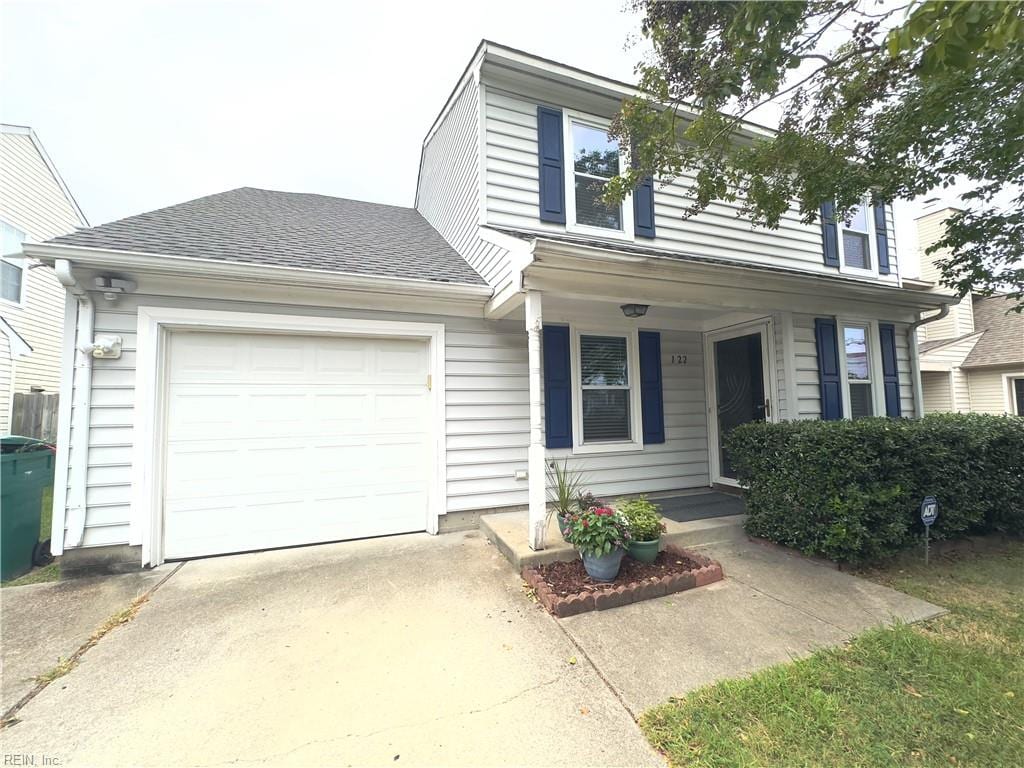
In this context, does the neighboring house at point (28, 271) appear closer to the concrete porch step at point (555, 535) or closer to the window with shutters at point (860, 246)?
the concrete porch step at point (555, 535)

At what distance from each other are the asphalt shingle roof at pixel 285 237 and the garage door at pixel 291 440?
0.79 metres

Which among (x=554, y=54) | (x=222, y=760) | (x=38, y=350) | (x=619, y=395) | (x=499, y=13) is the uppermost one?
(x=499, y=13)

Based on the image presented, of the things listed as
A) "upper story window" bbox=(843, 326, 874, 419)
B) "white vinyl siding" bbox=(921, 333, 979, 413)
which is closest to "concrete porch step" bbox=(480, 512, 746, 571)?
"upper story window" bbox=(843, 326, 874, 419)

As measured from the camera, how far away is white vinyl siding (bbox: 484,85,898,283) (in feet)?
16.2

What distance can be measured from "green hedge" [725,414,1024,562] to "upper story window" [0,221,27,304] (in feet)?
40.6

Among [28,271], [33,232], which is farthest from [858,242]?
[33,232]

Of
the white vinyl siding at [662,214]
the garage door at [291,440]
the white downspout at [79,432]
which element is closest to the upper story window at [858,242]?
the white vinyl siding at [662,214]

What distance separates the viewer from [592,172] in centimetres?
541

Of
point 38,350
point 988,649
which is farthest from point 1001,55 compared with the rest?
point 38,350

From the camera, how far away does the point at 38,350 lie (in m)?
8.38

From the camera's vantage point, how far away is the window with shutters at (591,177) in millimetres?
5285

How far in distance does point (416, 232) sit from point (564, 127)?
258 centimetres

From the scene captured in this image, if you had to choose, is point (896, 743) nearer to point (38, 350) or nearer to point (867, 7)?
point (867, 7)

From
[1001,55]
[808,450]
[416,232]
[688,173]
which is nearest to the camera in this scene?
[1001,55]
